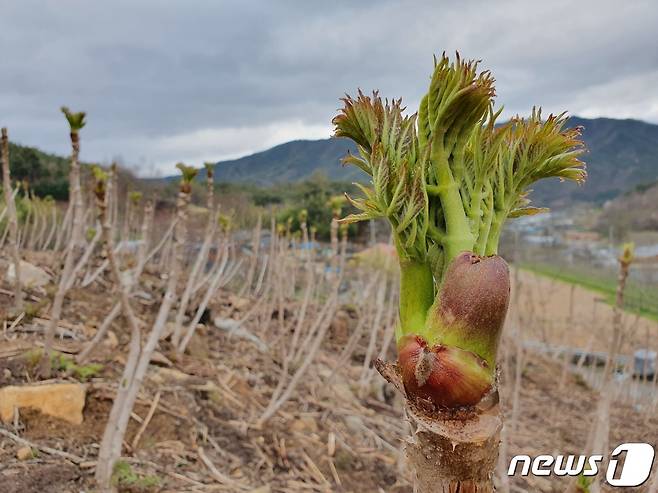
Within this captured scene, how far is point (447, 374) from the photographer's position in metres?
0.99

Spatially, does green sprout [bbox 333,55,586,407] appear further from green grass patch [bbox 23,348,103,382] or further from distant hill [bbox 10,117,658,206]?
distant hill [bbox 10,117,658,206]

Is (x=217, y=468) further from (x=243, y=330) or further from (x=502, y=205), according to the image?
(x=243, y=330)

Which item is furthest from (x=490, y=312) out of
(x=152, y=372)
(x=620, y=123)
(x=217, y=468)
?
(x=620, y=123)

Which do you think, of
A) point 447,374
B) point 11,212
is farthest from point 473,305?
point 11,212

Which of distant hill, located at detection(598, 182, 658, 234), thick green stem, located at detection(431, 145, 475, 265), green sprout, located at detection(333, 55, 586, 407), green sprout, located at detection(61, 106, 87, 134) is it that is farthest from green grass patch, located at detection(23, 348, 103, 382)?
distant hill, located at detection(598, 182, 658, 234)

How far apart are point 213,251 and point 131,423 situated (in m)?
12.0

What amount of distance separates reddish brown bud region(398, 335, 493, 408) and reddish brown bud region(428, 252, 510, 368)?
0.02 metres

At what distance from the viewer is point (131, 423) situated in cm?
349

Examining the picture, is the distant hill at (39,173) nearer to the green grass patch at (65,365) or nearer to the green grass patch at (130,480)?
the green grass patch at (65,365)


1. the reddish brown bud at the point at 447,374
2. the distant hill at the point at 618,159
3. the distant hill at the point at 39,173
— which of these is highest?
the distant hill at the point at 618,159

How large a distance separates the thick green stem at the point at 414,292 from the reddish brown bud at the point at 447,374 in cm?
7

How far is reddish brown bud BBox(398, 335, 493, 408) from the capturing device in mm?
990

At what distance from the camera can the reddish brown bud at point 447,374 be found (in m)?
0.99

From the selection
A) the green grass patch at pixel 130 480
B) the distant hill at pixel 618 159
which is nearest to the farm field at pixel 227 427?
the green grass patch at pixel 130 480
